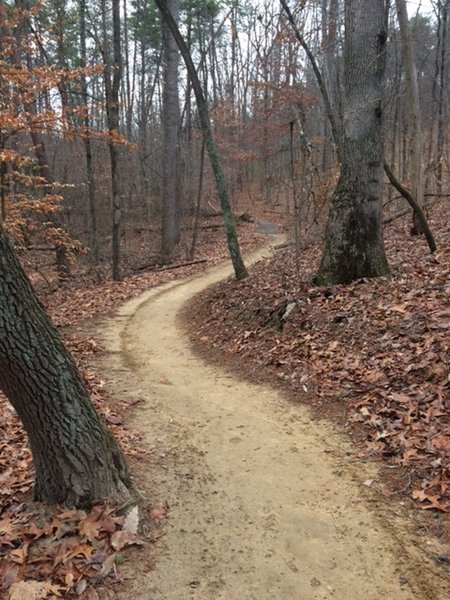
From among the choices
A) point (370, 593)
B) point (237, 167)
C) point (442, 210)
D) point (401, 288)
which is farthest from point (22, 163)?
point (237, 167)

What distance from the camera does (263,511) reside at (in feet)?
12.7

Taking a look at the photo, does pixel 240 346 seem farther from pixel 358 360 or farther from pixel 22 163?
pixel 22 163

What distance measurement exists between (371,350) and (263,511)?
2.95m

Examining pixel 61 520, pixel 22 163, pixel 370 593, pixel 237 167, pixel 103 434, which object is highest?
pixel 237 167

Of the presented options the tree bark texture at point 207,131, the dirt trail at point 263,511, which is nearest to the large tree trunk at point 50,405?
the dirt trail at point 263,511

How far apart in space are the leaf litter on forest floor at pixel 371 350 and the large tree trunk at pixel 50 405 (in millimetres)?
2534

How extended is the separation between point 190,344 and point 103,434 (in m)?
5.20

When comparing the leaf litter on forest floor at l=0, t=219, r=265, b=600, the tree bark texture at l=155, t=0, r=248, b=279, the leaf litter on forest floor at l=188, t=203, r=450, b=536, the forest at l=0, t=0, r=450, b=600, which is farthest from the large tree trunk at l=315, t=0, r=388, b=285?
the leaf litter on forest floor at l=0, t=219, r=265, b=600

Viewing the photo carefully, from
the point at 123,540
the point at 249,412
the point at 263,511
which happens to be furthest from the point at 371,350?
the point at 123,540

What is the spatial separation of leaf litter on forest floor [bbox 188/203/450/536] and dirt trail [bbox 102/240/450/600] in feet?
1.33

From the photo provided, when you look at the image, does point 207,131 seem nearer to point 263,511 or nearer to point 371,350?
point 371,350

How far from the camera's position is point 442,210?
15617 millimetres

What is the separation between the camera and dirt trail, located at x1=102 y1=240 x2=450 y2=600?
3.09 m

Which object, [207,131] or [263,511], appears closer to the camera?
[263,511]
